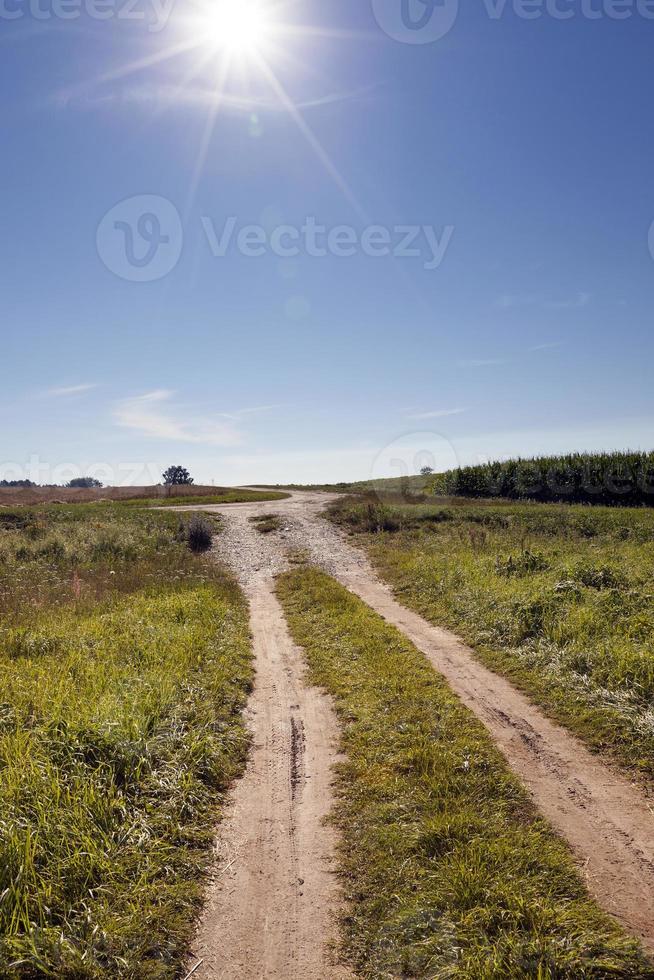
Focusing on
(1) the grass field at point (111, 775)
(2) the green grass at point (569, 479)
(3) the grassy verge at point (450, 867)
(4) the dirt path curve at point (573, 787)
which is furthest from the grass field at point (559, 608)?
(2) the green grass at point (569, 479)

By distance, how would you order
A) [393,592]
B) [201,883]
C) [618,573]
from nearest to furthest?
1. [201,883]
2. [618,573]
3. [393,592]

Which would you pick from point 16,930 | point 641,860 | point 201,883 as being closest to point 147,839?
point 201,883

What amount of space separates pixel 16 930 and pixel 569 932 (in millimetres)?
3959

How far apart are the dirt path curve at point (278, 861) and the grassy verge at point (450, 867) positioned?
0.79 ft

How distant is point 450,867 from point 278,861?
157cm

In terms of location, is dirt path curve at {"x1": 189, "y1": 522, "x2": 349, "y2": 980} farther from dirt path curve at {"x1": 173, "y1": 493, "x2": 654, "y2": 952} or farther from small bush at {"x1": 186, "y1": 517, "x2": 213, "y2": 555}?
small bush at {"x1": 186, "y1": 517, "x2": 213, "y2": 555}

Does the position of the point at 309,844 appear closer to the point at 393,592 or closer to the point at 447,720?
the point at 447,720

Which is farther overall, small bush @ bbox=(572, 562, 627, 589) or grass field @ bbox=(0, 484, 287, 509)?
grass field @ bbox=(0, 484, 287, 509)

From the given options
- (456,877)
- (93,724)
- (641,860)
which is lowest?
(641,860)

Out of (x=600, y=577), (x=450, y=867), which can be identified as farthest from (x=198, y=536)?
(x=450, y=867)

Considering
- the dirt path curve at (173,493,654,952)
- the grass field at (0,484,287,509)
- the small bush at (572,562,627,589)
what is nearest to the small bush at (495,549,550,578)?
the small bush at (572,562,627,589)

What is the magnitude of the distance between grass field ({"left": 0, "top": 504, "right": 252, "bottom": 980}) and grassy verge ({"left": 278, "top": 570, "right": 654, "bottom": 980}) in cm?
146

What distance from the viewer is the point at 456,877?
4.20 m

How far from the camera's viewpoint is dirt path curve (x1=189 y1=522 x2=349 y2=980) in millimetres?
3852
